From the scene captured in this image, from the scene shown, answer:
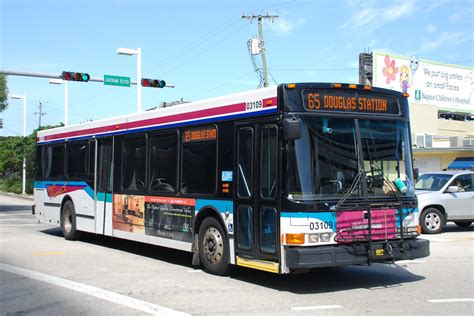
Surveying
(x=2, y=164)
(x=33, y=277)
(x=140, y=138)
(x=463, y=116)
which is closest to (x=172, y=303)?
(x=33, y=277)

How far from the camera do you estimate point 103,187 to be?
13.0 meters

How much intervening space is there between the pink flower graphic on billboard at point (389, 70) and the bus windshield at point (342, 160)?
117 feet

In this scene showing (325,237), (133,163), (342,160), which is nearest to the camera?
(325,237)

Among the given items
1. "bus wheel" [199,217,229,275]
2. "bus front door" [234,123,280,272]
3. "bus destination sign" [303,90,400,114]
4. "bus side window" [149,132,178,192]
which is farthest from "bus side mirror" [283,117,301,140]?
"bus side window" [149,132,178,192]

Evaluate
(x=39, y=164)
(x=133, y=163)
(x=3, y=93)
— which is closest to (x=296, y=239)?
(x=133, y=163)

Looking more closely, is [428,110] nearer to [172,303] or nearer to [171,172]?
[171,172]

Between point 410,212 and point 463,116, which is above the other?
point 463,116

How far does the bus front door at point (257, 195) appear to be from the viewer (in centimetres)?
790

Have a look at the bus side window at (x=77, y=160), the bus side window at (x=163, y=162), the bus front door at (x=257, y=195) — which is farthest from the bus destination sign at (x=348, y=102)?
the bus side window at (x=77, y=160)

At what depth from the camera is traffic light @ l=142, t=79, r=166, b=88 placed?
23781mm

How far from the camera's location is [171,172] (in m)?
10.5

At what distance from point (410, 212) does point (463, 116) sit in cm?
4906

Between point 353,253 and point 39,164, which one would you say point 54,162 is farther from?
point 353,253

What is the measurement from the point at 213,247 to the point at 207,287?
3.58ft
